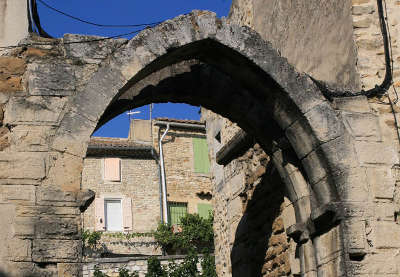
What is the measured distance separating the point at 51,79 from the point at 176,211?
52.7 ft

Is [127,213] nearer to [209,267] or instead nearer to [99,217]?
[99,217]

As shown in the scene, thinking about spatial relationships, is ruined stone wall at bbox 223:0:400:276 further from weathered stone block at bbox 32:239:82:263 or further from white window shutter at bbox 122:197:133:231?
white window shutter at bbox 122:197:133:231

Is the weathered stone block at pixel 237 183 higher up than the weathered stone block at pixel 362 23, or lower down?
lower down

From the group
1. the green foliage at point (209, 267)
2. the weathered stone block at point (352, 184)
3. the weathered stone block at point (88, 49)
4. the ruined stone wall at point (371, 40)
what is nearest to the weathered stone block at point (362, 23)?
the ruined stone wall at point (371, 40)

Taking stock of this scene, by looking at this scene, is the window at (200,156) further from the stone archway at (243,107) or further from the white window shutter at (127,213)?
the stone archway at (243,107)

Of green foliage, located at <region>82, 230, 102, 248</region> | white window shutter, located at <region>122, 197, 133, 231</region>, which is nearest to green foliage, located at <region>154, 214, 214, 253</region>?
white window shutter, located at <region>122, 197, 133, 231</region>

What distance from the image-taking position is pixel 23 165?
4.96m

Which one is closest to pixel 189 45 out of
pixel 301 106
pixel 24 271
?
pixel 301 106

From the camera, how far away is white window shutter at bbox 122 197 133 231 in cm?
2042

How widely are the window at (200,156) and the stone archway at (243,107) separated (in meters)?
15.3

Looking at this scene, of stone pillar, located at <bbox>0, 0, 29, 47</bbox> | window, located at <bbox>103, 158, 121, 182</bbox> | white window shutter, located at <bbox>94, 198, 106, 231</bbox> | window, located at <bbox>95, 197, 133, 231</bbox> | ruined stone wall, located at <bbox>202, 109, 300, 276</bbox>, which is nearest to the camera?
stone pillar, located at <bbox>0, 0, 29, 47</bbox>

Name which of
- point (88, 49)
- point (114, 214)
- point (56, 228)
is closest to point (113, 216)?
point (114, 214)

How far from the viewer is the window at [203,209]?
21.2 metres

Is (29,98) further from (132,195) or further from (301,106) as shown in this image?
(132,195)
